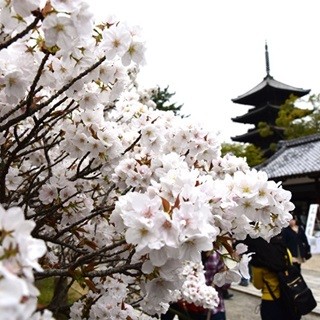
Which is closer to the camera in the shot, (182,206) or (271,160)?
(182,206)

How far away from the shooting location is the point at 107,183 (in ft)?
10.9

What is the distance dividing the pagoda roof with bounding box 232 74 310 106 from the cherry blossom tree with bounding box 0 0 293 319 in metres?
33.6

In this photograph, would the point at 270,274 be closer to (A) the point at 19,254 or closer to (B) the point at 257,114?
(A) the point at 19,254

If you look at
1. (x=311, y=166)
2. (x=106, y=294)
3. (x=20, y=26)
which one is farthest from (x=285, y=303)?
(x=311, y=166)

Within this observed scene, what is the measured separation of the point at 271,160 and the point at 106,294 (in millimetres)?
23917

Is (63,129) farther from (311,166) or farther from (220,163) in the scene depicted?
(311,166)

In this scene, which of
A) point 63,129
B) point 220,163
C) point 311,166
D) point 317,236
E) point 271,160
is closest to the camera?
point 63,129

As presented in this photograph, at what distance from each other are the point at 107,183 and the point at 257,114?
33.5m

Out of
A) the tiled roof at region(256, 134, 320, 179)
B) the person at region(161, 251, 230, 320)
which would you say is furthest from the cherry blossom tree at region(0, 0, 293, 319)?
the tiled roof at region(256, 134, 320, 179)

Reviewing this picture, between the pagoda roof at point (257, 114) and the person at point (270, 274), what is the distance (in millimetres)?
31659

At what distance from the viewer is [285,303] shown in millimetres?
4281

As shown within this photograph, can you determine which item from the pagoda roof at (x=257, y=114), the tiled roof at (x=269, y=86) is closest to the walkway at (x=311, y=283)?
the pagoda roof at (x=257, y=114)

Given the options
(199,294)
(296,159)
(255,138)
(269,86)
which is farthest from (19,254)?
(269,86)

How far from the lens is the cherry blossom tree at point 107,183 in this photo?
1.36 metres
